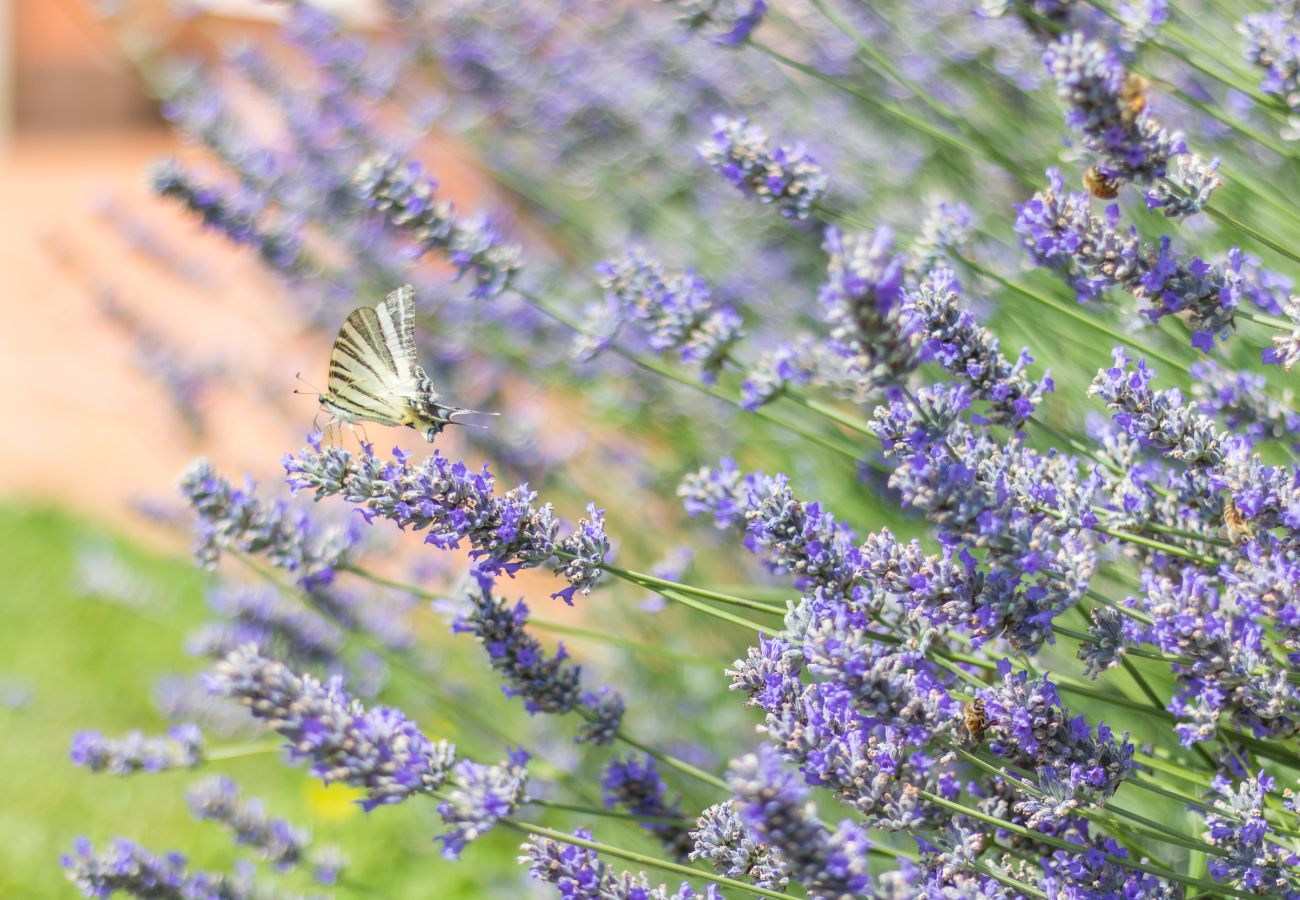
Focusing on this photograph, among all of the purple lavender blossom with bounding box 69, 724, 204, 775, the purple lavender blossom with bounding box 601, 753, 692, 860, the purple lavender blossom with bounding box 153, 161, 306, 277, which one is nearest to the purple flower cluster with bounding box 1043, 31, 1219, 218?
the purple lavender blossom with bounding box 601, 753, 692, 860

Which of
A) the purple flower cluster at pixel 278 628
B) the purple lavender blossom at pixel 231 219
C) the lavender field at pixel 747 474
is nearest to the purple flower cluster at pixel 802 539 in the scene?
the lavender field at pixel 747 474

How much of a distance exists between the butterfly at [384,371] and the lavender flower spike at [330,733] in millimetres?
392

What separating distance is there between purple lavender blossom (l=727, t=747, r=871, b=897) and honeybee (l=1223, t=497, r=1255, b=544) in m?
0.47

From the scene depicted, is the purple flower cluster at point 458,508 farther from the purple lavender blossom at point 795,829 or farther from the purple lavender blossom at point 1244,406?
the purple lavender blossom at point 1244,406

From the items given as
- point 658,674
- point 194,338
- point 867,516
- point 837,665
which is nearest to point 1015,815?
point 837,665

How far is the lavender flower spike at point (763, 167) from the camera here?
1.47m

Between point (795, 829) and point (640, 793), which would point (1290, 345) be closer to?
point (795, 829)

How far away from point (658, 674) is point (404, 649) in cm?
70

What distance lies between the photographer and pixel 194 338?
7.50 metres

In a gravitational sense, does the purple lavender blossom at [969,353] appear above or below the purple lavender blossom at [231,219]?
below

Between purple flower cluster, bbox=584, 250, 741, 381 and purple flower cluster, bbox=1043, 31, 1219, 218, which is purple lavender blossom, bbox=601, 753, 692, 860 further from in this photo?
purple flower cluster, bbox=1043, 31, 1219, 218

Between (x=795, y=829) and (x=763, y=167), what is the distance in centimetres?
86

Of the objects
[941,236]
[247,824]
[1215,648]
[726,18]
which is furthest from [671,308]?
[247,824]

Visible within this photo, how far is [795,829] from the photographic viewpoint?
2.91ft
